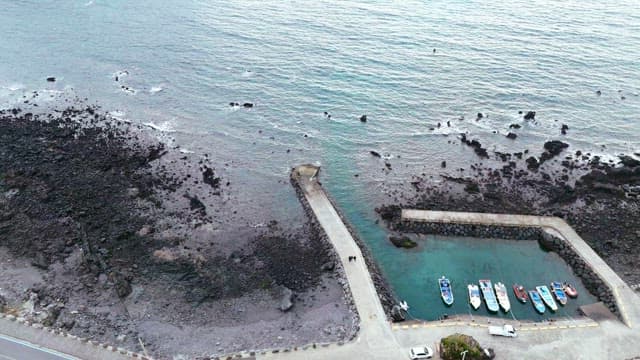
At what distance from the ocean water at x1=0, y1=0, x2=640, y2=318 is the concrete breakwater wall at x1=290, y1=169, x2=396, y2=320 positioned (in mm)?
1757

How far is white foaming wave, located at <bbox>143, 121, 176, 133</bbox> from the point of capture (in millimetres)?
88863

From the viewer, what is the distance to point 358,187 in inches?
3014

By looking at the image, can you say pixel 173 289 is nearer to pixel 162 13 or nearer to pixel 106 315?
pixel 106 315

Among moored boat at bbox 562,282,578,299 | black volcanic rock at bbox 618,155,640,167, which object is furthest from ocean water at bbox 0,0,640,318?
moored boat at bbox 562,282,578,299

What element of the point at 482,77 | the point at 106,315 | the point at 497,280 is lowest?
the point at 106,315

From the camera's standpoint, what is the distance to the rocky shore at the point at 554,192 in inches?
2623

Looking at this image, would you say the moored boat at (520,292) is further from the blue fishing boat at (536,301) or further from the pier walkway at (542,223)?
the pier walkway at (542,223)

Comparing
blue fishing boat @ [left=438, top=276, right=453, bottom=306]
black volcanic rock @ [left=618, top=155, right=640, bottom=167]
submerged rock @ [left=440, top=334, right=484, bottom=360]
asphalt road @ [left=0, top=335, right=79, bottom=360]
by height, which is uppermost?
black volcanic rock @ [left=618, top=155, right=640, bottom=167]

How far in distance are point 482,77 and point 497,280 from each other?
60364mm

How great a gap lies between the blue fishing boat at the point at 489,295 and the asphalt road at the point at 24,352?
44.0 meters

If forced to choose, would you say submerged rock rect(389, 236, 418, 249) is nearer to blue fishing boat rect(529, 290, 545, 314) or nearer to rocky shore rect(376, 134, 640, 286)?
rocky shore rect(376, 134, 640, 286)

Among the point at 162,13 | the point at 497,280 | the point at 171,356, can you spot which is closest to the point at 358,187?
the point at 497,280

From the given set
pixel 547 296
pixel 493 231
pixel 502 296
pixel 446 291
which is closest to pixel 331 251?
pixel 446 291

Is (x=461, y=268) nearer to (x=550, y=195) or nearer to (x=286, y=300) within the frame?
(x=550, y=195)
